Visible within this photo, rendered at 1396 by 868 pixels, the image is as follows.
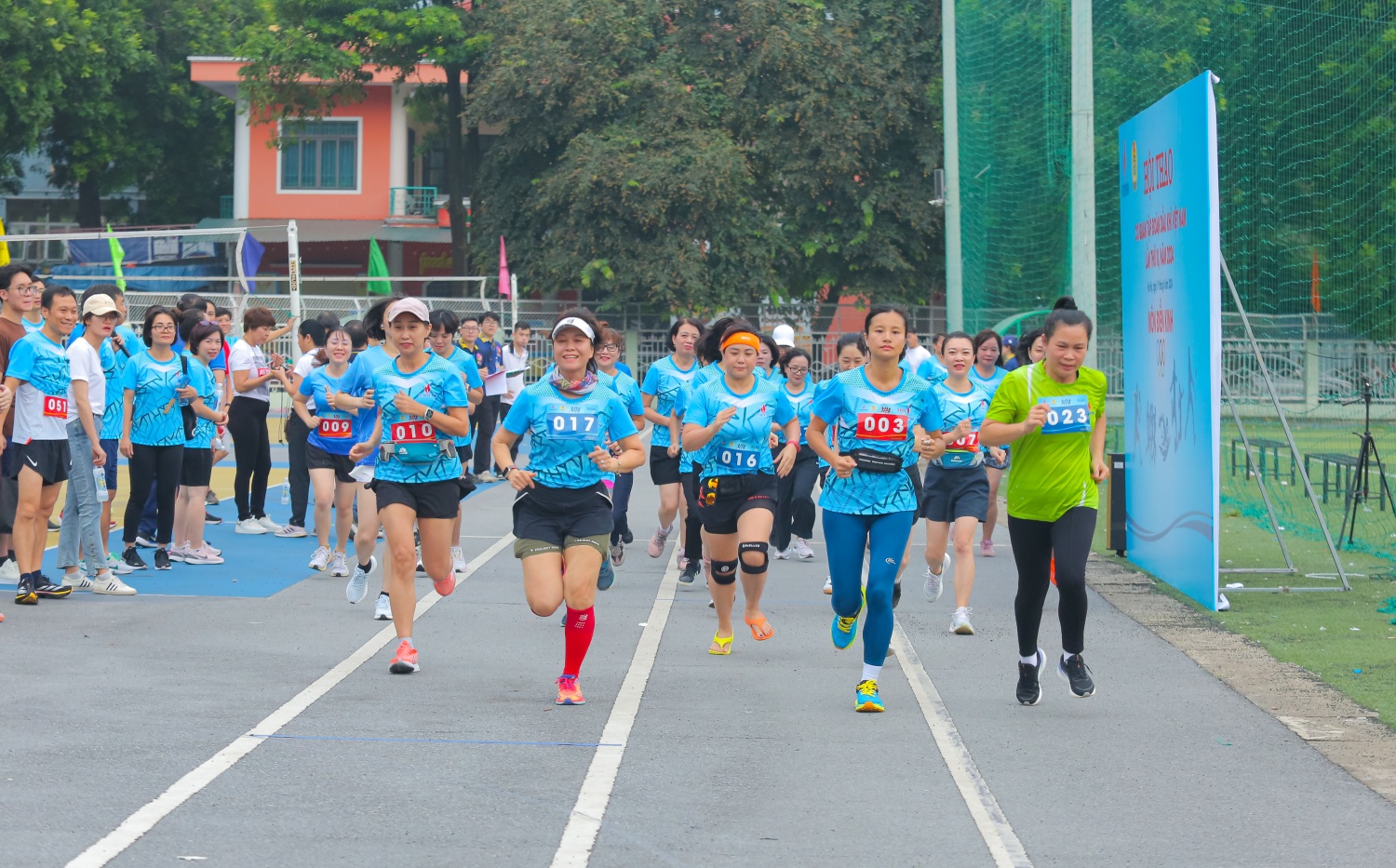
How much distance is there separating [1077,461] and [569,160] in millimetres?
27127

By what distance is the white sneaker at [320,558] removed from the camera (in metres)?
11.6

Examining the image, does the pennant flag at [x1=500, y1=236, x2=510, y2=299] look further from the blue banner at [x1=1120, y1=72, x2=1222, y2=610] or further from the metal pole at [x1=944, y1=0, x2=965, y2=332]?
the blue banner at [x1=1120, y1=72, x2=1222, y2=610]

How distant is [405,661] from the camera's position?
7.86m

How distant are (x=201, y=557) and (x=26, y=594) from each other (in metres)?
2.35

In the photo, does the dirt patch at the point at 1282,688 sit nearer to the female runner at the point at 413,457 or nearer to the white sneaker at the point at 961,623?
the white sneaker at the point at 961,623

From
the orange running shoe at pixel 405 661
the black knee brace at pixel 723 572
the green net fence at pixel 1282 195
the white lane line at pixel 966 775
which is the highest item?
the green net fence at pixel 1282 195

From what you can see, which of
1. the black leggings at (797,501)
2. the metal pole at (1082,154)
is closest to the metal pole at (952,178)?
the metal pole at (1082,154)

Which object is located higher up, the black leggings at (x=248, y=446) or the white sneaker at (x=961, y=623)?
the black leggings at (x=248, y=446)

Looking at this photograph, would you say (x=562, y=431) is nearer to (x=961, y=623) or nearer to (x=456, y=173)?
(x=961, y=623)

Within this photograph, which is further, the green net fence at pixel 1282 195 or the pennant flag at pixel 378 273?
the pennant flag at pixel 378 273

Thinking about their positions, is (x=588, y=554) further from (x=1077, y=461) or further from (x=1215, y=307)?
(x=1215, y=307)

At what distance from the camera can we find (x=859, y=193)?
3506 centimetres

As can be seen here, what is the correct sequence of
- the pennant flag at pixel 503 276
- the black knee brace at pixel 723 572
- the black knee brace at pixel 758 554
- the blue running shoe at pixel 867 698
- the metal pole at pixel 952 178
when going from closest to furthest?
the blue running shoe at pixel 867 698 → the black knee brace at pixel 758 554 → the black knee brace at pixel 723 572 → the metal pole at pixel 952 178 → the pennant flag at pixel 503 276

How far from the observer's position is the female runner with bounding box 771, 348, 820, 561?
459 inches
